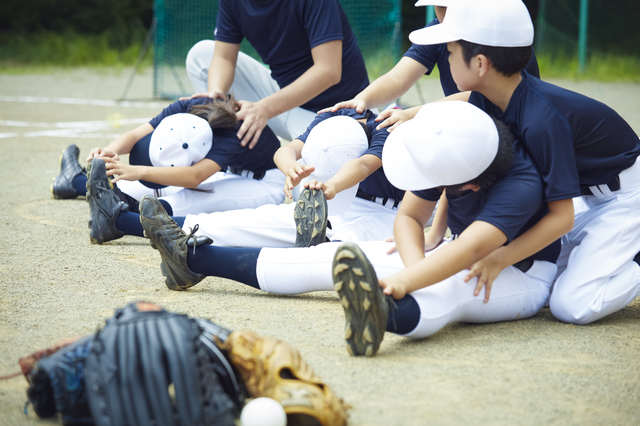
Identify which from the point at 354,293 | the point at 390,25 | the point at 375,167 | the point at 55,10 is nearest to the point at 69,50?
the point at 55,10

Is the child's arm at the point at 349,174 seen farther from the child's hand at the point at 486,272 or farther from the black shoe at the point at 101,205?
the black shoe at the point at 101,205

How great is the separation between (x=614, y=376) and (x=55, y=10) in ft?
58.9

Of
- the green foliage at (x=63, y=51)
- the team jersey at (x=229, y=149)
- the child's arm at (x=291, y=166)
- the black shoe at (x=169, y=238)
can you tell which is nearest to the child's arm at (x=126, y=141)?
the team jersey at (x=229, y=149)

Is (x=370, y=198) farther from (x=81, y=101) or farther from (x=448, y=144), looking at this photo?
(x=81, y=101)

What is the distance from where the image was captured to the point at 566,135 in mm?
1836

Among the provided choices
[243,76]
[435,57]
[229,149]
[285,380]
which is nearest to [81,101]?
[243,76]

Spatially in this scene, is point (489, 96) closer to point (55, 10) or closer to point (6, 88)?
point (6, 88)

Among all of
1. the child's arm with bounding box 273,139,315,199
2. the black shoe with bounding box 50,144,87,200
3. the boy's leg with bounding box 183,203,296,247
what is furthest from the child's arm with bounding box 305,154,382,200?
the black shoe with bounding box 50,144,87,200

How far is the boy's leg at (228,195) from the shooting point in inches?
125

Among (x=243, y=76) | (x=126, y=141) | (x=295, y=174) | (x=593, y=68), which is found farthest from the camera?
(x=593, y=68)

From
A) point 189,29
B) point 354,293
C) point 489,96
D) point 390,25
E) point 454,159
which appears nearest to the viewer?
point 354,293

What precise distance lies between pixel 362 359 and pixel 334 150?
1068 mm

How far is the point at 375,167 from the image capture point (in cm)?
255

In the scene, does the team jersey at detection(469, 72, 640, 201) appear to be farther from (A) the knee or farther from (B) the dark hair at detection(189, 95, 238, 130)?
(B) the dark hair at detection(189, 95, 238, 130)
